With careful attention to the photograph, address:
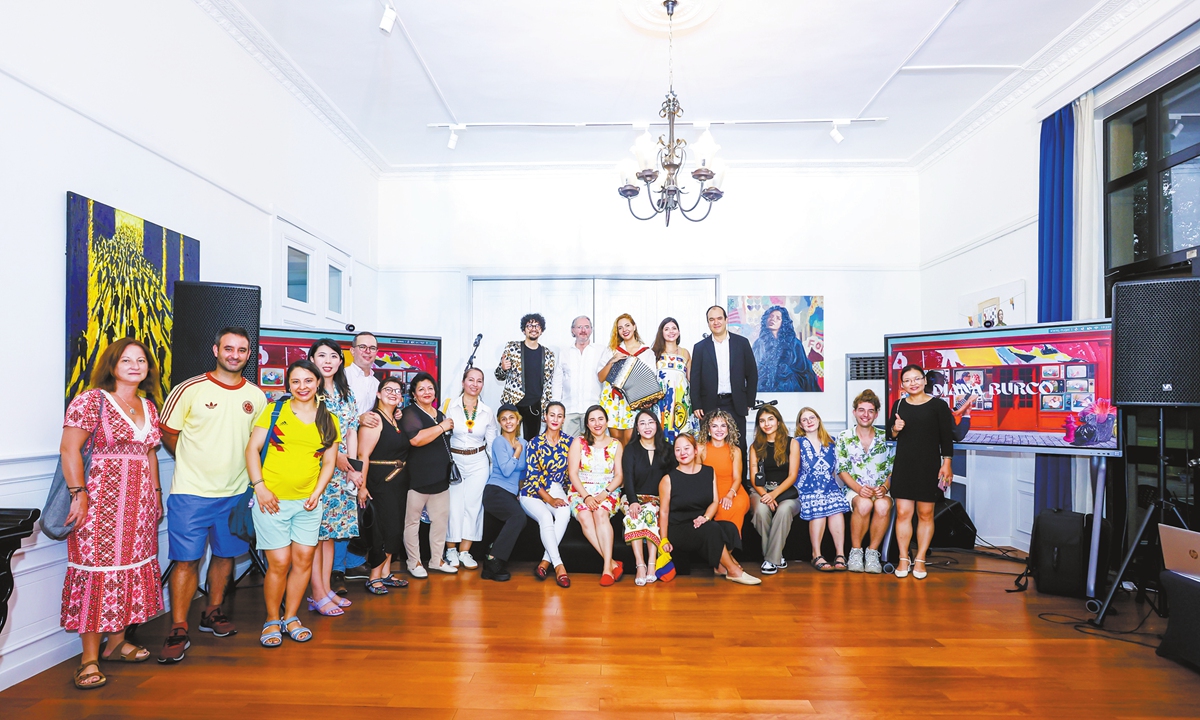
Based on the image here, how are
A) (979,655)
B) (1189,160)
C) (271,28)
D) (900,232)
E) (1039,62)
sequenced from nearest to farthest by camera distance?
(979,655), (1189,160), (271,28), (1039,62), (900,232)

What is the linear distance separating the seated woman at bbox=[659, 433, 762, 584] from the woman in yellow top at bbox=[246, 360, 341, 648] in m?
2.21

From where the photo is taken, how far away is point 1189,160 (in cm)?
376

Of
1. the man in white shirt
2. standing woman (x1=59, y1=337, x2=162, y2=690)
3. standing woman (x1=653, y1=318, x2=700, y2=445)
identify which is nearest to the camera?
standing woman (x1=59, y1=337, x2=162, y2=690)

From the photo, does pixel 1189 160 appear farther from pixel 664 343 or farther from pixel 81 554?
pixel 81 554

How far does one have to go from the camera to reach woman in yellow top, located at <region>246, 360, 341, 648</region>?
10.3 feet

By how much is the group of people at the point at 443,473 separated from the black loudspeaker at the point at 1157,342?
1.14 metres

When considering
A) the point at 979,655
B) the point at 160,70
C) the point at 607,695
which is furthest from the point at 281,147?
the point at 979,655

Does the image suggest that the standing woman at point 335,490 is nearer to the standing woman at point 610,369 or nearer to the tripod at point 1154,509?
the standing woman at point 610,369

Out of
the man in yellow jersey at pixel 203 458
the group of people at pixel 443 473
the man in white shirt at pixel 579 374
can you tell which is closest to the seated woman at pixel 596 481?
the group of people at pixel 443 473

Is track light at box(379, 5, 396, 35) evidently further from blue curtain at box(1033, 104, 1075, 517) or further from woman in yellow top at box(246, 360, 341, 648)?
blue curtain at box(1033, 104, 1075, 517)

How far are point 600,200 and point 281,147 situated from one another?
3053 mm

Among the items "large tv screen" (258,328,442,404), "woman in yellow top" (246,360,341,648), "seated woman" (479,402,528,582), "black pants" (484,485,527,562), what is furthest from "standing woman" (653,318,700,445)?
"woman in yellow top" (246,360,341,648)

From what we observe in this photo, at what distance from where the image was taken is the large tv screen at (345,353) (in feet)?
14.0

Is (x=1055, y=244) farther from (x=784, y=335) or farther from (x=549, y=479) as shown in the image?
(x=549, y=479)
